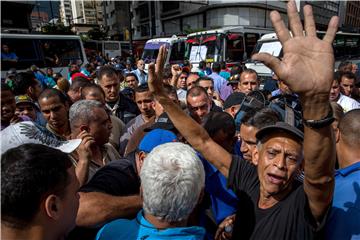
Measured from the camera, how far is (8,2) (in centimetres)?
1956

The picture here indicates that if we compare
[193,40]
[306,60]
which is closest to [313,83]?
[306,60]

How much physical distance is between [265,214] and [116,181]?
2.85 ft

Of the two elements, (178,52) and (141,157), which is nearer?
(141,157)

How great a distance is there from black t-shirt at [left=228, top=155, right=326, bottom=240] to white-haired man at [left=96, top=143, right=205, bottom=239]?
1.39 ft

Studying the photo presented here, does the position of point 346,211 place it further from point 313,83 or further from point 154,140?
point 154,140

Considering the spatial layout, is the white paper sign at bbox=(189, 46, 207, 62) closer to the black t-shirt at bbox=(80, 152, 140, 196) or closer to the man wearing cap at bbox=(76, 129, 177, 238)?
the man wearing cap at bbox=(76, 129, 177, 238)

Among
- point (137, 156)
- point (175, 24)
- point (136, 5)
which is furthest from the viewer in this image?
point (136, 5)

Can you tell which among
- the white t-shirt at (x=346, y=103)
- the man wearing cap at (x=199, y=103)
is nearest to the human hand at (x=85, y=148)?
the man wearing cap at (x=199, y=103)

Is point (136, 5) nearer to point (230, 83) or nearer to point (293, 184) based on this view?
point (230, 83)

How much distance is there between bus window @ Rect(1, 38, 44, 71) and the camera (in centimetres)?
1206

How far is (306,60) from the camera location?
1167mm

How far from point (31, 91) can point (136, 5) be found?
4722 cm

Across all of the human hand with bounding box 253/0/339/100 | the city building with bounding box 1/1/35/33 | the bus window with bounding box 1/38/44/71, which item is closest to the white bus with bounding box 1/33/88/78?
the bus window with bounding box 1/38/44/71

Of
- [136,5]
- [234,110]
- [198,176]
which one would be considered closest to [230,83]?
[234,110]
